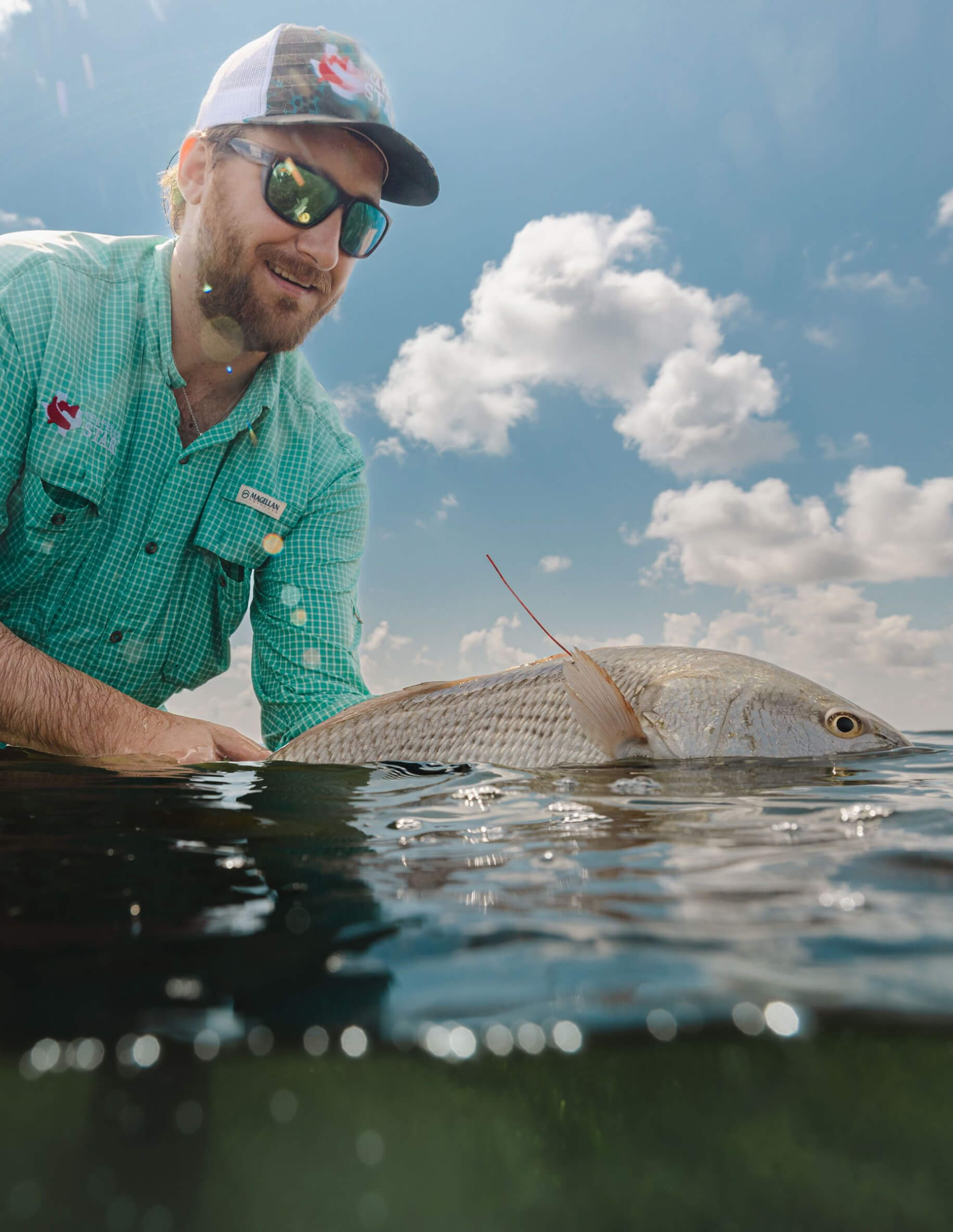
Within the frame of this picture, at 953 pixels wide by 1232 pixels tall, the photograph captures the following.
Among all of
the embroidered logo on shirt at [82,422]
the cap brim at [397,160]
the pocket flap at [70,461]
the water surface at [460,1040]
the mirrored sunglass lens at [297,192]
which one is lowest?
the water surface at [460,1040]

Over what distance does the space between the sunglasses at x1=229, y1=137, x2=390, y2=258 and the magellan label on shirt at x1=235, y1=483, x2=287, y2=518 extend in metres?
1.44

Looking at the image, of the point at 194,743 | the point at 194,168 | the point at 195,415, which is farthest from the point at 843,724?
the point at 194,168

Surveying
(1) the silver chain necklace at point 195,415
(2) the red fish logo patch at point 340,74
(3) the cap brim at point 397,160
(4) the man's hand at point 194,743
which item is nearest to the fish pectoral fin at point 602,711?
(4) the man's hand at point 194,743

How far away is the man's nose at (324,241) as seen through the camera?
428cm

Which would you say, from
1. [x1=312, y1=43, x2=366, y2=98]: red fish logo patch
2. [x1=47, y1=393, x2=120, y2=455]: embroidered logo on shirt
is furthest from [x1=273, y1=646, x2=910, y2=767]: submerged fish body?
[x1=312, y1=43, x2=366, y2=98]: red fish logo patch

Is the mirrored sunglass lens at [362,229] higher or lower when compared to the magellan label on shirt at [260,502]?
higher

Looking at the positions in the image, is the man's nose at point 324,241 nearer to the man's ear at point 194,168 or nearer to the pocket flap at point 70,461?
the man's ear at point 194,168

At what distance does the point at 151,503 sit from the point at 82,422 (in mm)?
557

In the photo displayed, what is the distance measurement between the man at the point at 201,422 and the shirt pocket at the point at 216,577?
1 cm

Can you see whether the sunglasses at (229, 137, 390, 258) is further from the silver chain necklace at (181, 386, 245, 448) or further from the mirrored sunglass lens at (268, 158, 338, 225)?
the silver chain necklace at (181, 386, 245, 448)

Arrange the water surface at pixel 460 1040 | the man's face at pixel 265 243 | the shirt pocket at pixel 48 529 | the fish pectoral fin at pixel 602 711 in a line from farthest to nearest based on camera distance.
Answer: the man's face at pixel 265 243 → the shirt pocket at pixel 48 529 → the fish pectoral fin at pixel 602 711 → the water surface at pixel 460 1040

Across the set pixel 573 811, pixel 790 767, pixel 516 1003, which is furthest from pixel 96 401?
pixel 516 1003

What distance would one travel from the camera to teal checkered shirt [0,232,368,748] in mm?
3895

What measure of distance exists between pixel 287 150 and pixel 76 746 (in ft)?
10.4
